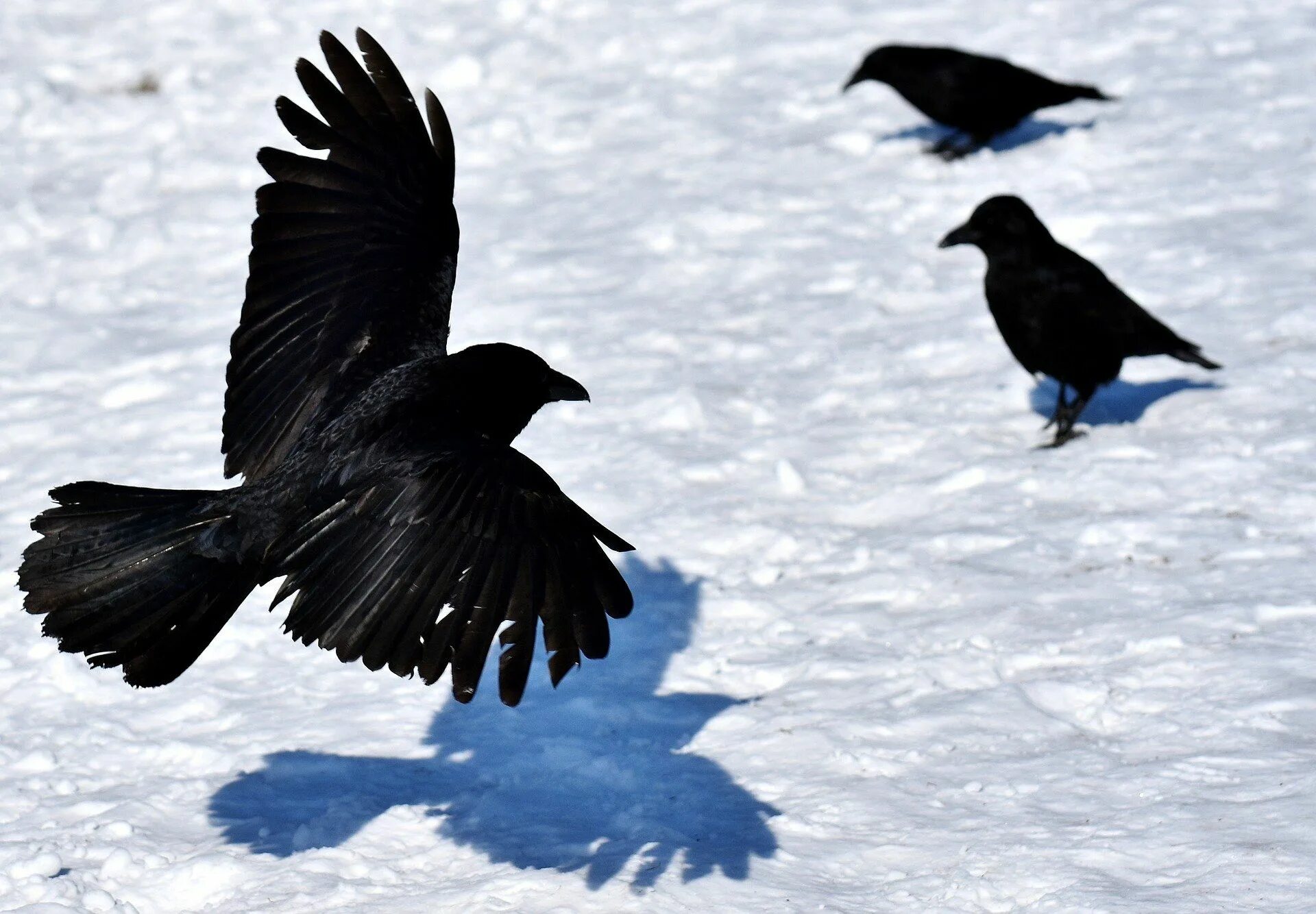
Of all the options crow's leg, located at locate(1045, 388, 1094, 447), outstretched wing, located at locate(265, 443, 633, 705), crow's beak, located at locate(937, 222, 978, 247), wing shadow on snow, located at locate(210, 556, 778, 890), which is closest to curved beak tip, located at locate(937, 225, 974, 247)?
crow's beak, located at locate(937, 222, 978, 247)

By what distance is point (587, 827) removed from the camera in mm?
4090

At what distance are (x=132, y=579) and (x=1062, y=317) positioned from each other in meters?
4.04

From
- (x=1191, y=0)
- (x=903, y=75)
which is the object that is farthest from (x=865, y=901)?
(x=1191, y=0)

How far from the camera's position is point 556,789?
170 inches

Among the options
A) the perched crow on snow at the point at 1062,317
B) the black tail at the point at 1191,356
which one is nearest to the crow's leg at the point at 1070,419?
the perched crow on snow at the point at 1062,317

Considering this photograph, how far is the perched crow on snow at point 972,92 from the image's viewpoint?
9305mm

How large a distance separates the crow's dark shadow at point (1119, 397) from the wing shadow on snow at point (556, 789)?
271cm

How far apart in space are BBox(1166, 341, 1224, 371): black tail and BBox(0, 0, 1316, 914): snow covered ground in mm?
120

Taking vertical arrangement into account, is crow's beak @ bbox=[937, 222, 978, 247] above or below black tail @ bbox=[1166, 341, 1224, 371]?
above

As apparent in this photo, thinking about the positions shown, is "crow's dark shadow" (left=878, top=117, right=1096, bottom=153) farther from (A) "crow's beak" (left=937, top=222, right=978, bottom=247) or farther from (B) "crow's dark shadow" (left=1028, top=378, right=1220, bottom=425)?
(B) "crow's dark shadow" (left=1028, top=378, right=1220, bottom=425)

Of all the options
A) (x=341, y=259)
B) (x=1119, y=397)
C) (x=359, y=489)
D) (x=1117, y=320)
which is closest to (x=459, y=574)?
(x=359, y=489)

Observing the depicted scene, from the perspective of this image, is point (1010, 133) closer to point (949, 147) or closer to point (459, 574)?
point (949, 147)

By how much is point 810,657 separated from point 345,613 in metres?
1.85

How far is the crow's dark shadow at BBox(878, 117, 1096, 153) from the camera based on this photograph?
968cm
